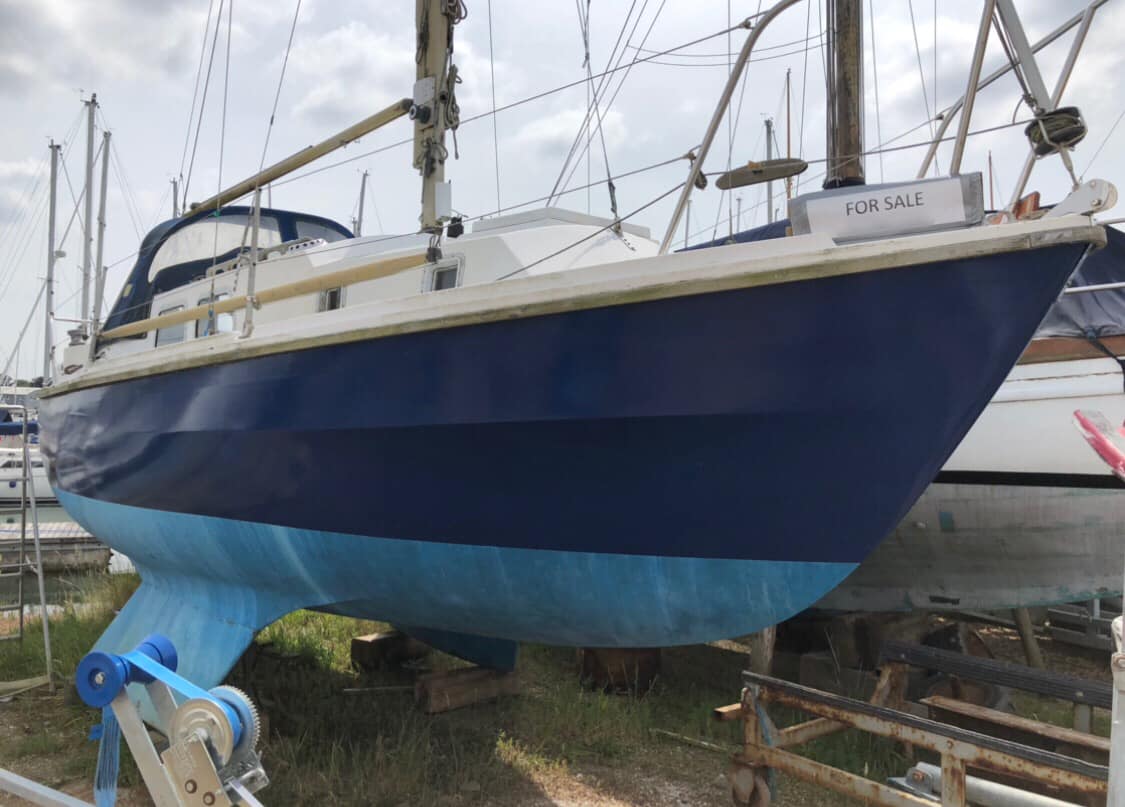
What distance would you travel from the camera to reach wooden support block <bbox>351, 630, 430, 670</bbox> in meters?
5.29

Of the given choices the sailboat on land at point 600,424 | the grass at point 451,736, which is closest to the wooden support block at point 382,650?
the grass at point 451,736

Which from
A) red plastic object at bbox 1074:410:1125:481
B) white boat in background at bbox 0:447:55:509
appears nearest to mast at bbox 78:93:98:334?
white boat in background at bbox 0:447:55:509

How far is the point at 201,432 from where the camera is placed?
11.9ft

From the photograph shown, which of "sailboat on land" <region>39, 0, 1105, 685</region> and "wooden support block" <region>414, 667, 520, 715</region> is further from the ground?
"sailboat on land" <region>39, 0, 1105, 685</region>

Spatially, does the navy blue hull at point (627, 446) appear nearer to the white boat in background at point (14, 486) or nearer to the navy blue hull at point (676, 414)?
the navy blue hull at point (676, 414)

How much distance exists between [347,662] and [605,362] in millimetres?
3764

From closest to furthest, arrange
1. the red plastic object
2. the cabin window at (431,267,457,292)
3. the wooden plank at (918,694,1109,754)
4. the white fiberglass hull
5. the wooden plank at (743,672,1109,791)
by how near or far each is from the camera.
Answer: the red plastic object
the wooden plank at (743,672,1109,791)
the wooden plank at (918,694,1109,754)
the cabin window at (431,267,457,292)
the white fiberglass hull

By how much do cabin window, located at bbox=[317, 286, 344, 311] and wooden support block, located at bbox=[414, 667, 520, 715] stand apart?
2.06 meters

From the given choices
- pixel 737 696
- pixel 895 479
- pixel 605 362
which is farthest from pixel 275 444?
pixel 737 696

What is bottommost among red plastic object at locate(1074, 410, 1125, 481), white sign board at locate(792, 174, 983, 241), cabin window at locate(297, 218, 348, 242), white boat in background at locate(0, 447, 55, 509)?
red plastic object at locate(1074, 410, 1125, 481)

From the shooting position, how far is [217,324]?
4.61 m

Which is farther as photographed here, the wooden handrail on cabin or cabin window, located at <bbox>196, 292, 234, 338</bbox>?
cabin window, located at <bbox>196, 292, 234, 338</bbox>

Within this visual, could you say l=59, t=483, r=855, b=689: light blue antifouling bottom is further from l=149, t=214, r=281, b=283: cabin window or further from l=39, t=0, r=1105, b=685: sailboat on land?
l=149, t=214, r=281, b=283: cabin window

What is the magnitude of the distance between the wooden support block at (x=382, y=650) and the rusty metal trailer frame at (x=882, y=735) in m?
2.58
